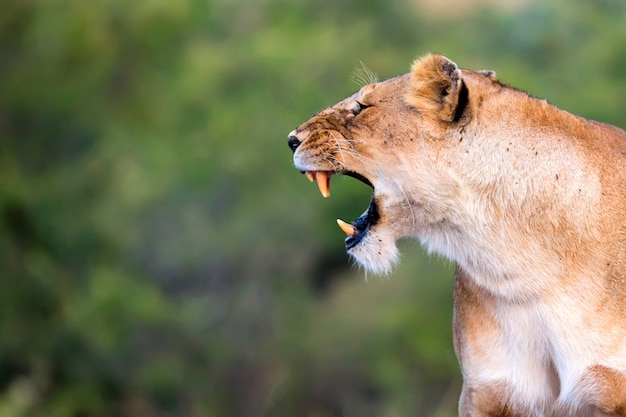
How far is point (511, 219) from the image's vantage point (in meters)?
5.37

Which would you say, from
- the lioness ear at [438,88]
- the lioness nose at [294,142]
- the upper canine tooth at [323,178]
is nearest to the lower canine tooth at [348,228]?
the upper canine tooth at [323,178]

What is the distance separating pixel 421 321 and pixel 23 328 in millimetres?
7654

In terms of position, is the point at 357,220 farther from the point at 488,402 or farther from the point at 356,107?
the point at 488,402

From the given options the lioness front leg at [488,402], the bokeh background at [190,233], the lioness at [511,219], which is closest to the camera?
the lioness at [511,219]

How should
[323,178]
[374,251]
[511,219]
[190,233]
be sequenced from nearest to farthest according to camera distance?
[511,219] → [374,251] → [323,178] → [190,233]

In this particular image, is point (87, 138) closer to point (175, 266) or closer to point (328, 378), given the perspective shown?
point (175, 266)

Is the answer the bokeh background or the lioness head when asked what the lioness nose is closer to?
the lioness head

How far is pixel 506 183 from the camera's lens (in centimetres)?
534

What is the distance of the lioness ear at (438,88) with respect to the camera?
536 centimetres

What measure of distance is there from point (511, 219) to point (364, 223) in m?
0.64

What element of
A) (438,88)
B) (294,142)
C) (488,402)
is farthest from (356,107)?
(488,402)

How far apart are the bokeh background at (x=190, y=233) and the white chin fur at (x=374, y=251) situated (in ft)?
42.0

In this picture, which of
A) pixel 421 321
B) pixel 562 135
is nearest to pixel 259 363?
pixel 421 321

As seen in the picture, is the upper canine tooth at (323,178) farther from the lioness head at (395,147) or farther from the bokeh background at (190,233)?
the bokeh background at (190,233)
